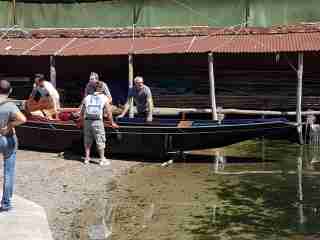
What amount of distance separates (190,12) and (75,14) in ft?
13.0

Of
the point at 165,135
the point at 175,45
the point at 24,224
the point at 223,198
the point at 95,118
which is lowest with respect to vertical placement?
the point at 223,198

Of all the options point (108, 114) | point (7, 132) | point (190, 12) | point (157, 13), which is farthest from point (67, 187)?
point (157, 13)

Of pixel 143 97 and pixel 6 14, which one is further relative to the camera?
pixel 6 14

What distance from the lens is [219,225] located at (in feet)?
31.3

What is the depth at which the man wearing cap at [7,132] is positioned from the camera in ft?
28.3

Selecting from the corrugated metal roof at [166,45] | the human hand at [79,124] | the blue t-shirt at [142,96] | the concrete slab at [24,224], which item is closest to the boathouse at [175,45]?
the corrugated metal roof at [166,45]

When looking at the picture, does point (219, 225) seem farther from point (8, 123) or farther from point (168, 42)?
point (168, 42)

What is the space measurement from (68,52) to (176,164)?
22.2 feet

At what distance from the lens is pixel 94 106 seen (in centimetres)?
1378

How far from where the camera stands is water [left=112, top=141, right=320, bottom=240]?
9.29m

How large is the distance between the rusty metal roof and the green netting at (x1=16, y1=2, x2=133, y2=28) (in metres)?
0.67

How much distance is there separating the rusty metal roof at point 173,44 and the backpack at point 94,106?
5.20m

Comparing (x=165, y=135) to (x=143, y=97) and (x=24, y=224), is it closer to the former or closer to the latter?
(x=143, y=97)

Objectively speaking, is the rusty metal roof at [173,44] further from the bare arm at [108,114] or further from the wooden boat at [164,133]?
the bare arm at [108,114]
